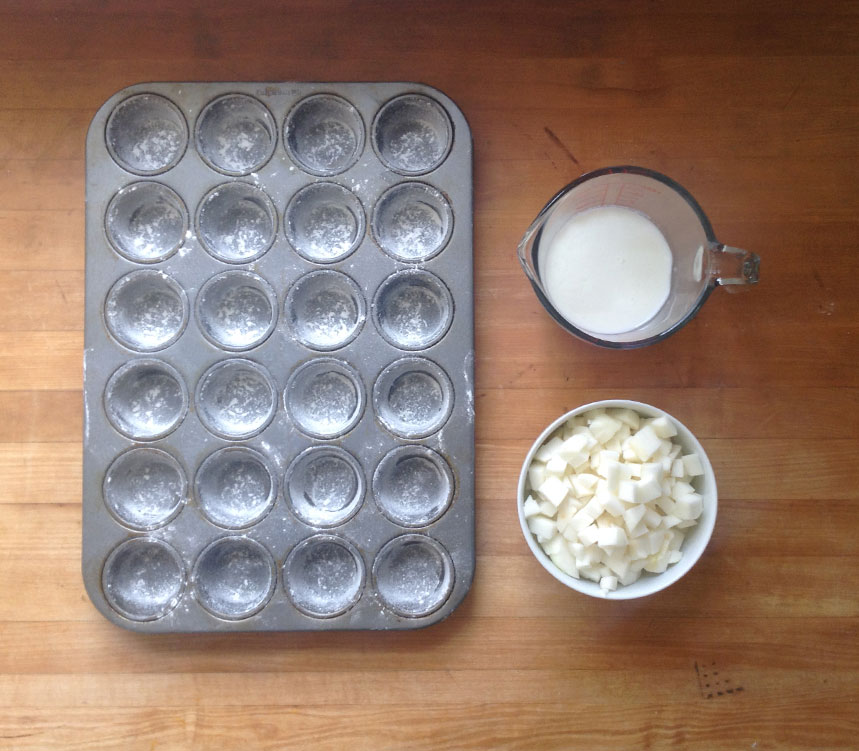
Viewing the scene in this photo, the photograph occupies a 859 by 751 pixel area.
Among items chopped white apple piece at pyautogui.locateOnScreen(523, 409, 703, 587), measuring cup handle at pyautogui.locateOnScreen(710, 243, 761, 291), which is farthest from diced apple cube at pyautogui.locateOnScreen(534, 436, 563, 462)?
measuring cup handle at pyautogui.locateOnScreen(710, 243, 761, 291)

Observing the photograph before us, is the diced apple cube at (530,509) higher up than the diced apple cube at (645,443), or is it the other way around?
the diced apple cube at (645,443)

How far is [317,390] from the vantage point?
3.79 ft

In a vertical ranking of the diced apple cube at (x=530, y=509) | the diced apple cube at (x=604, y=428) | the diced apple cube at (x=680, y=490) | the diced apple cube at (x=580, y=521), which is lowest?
the diced apple cube at (x=580, y=521)

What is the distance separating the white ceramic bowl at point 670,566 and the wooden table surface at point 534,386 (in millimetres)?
90

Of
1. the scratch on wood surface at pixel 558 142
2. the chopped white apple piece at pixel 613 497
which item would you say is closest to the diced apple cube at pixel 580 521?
the chopped white apple piece at pixel 613 497

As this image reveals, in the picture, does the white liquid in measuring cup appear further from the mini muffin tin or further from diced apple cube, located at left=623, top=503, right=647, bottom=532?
diced apple cube, located at left=623, top=503, right=647, bottom=532

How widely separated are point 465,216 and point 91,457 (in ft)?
2.27

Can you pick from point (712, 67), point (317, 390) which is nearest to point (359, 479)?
point (317, 390)

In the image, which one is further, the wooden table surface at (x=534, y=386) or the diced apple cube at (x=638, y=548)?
the wooden table surface at (x=534, y=386)

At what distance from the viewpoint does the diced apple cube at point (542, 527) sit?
1.05 metres

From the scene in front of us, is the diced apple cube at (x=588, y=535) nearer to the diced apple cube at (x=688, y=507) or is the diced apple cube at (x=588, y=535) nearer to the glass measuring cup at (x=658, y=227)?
the diced apple cube at (x=688, y=507)

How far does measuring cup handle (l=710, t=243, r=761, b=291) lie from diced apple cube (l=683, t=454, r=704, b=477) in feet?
0.85

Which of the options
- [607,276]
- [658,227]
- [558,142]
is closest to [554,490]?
[607,276]

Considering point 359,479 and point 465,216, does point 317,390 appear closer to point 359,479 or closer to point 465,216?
point 359,479
